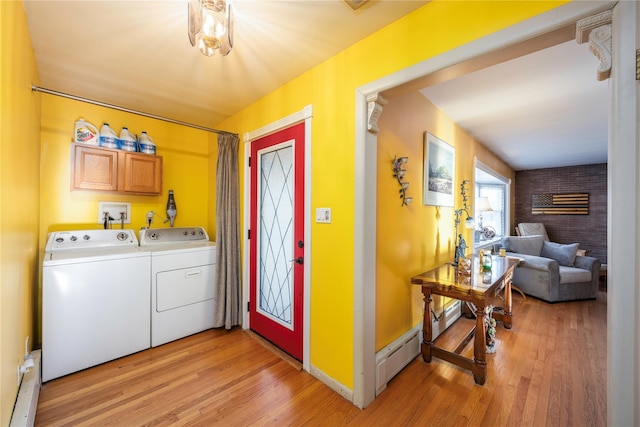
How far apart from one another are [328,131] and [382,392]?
1.93 meters

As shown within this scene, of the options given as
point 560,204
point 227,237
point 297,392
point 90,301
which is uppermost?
point 560,204

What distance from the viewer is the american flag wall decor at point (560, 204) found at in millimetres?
5582

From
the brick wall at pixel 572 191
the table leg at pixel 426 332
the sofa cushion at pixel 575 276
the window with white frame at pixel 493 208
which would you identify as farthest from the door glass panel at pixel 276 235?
the brick wall at pixel 572 191

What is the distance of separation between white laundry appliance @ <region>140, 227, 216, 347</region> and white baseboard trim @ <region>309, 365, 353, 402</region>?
141 cm

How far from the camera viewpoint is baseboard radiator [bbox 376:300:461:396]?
1.77 meters

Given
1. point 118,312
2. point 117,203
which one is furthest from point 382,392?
point 117,203

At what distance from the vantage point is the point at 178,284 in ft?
8.24

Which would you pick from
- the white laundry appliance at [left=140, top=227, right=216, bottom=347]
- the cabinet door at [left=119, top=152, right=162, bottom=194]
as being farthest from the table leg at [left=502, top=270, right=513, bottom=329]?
the cabinet door at [left=119, top=152, right=162, bottom=194]

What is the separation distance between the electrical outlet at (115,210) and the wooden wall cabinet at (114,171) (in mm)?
223

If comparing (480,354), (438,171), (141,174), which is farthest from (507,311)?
(141,174)

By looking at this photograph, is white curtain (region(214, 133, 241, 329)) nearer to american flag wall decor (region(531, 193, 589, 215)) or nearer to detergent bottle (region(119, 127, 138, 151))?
detergent bottle (region(119, 127, 138, 151))

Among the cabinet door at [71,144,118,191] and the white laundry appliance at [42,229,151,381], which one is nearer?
the white laundry appliance at [42,229,151,381]

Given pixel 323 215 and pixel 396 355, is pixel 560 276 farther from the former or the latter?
pixel 323 215

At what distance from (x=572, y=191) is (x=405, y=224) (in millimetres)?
6175
